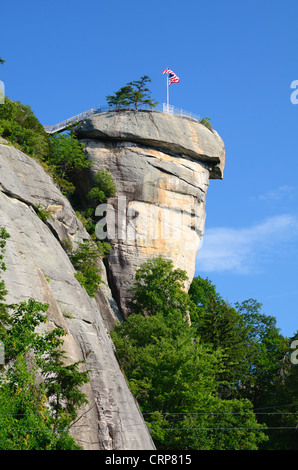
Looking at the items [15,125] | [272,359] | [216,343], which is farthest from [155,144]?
[272,359]

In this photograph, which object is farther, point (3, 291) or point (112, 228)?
point (112, 228)

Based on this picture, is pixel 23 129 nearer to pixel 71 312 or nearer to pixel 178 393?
pixel 71 312

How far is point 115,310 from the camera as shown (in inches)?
1833

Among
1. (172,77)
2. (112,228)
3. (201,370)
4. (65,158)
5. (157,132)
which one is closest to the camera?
(201,370)

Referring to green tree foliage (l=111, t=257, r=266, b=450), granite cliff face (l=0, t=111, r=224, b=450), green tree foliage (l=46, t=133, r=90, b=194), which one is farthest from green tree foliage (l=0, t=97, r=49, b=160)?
green tree foliage (l=111, t=257, r=266, b=450)

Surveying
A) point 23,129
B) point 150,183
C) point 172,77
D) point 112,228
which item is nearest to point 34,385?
point 112,228

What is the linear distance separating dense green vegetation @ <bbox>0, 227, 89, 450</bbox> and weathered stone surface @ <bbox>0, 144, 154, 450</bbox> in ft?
4.43

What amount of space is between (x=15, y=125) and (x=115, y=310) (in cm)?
1479

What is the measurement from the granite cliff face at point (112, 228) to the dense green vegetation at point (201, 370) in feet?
8.43

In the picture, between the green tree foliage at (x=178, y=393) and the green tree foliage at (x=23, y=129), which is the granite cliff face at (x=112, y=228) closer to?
the green tree foliage at (x=178, y=393)

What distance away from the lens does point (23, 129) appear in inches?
1852

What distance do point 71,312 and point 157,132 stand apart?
24.8m

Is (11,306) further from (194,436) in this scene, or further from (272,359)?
(272,359)

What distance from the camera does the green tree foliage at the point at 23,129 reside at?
148ft
